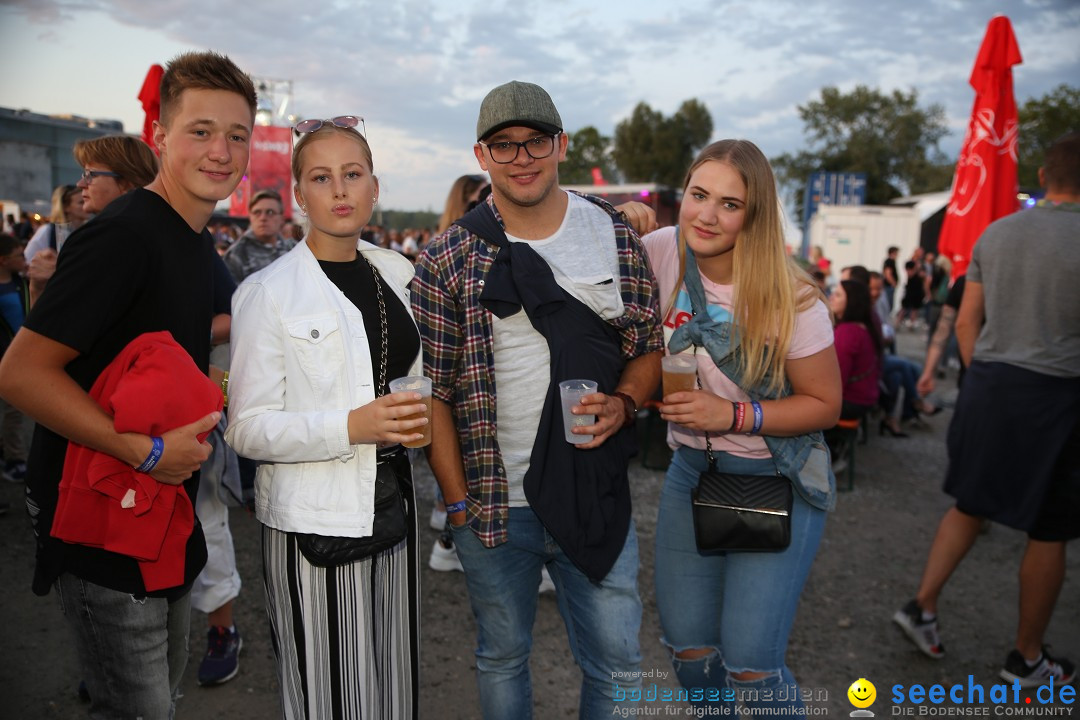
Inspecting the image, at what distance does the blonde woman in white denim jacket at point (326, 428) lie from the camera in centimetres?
180

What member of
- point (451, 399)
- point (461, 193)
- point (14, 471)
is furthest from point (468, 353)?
point (14, 471)

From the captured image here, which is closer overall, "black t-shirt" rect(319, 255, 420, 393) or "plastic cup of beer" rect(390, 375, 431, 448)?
"plastic cup of beer" rect(390, 375, 431, 448)

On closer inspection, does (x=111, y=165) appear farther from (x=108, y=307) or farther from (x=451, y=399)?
(x=451, y=399)

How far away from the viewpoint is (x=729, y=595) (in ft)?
7.43

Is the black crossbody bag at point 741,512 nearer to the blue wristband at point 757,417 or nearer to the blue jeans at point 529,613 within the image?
the blue wristband at point 757,417

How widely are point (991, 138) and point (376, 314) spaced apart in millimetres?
5855

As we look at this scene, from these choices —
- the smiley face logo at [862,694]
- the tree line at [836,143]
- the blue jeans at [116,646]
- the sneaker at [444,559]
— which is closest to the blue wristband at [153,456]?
the blue jeans at [116,646]

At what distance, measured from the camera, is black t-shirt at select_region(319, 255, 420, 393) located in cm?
201

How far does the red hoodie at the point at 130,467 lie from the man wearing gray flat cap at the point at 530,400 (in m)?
0.71

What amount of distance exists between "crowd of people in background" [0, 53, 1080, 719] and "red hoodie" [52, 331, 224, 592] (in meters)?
0.02

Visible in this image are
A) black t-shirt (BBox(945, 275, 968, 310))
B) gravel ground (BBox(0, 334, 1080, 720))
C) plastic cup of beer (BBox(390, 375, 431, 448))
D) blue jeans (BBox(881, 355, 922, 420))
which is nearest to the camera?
plastic cup of beer (BBox(390, 375, 431, 448))

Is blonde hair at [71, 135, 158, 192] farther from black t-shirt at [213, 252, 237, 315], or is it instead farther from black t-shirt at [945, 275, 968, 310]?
black t-shirt at [945, 275, 968, 310]

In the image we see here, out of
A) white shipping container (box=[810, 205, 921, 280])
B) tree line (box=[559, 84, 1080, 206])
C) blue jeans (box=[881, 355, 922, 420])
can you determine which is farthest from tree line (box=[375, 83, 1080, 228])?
blue jeans (box=[881, 355, 922, 420])

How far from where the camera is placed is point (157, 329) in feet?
5.78
